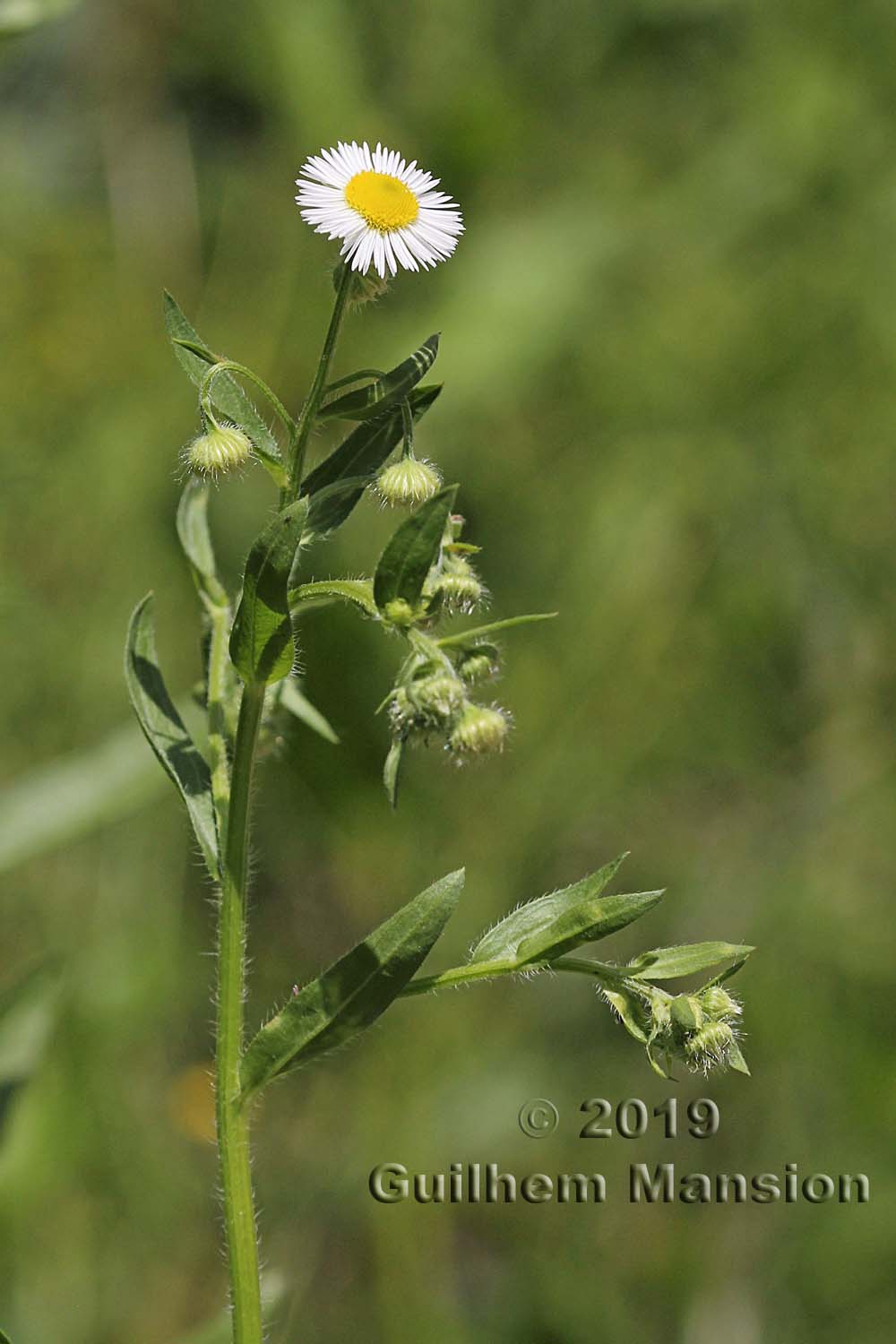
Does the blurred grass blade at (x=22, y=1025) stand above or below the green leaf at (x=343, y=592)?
below

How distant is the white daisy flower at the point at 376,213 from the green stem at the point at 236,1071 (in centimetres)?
54

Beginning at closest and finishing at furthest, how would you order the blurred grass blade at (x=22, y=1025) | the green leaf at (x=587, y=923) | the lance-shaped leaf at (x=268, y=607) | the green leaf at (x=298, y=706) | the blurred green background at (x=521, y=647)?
1. the lance-shaped leaf at (x=268, y=607)
2. the green leaf at (x=587, y=923)
3. the green leaf at (x=298, y=706)
4. the blurred grass blade at (x=22, y=1025)
5. the blurred green background at (x=521, y=647)

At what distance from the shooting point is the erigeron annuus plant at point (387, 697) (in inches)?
56.3

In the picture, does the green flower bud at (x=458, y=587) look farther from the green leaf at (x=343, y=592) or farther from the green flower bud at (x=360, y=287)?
the green flower bud at (x=360, y=287)

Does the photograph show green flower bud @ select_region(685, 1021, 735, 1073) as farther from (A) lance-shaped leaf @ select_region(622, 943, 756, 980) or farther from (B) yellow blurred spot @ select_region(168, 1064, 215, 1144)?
(B) yellow blurred spot @ select_region(168, 1064, 215, 1144)

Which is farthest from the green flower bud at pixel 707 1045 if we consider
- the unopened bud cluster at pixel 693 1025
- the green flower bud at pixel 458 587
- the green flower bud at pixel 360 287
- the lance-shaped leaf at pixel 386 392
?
the green flower bud at pixel 360 287

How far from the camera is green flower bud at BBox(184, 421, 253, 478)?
1.50m

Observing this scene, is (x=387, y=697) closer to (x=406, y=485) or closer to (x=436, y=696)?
(x=436, y=696)

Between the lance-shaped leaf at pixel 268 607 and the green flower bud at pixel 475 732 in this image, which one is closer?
the lance-shaped leaf at pixel 268 607

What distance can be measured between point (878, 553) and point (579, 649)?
1.10 metres

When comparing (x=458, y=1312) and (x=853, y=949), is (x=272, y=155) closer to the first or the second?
(x=853, y=949)

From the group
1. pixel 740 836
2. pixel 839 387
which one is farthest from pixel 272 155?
pixel 740 836

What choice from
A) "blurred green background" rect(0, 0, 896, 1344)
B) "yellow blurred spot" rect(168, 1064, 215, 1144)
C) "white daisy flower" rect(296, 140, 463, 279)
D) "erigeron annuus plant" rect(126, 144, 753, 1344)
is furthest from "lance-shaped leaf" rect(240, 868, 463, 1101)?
"yellow blurred spot" rect(168, 1064, 215, 1144)

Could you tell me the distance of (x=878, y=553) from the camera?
4.69m
